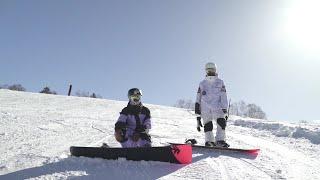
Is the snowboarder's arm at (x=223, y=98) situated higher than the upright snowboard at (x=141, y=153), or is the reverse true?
the snowboarder's arm at (x=223, y=98)

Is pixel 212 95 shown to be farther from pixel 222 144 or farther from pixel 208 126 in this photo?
pixel 222 144

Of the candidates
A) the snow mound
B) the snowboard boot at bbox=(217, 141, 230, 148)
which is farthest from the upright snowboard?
the snow mound

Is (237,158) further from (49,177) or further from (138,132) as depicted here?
(49,177)

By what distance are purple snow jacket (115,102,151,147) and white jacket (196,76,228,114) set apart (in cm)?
246

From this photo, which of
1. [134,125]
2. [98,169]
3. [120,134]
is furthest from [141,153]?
[134,125]

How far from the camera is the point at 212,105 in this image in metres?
11.3

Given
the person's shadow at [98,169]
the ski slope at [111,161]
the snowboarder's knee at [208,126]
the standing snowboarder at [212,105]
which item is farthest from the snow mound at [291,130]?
the person's shadow at [98,169]

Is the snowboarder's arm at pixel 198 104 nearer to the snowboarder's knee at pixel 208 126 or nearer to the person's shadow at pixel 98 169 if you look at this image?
the snowboarder's knee at pixel 208 126

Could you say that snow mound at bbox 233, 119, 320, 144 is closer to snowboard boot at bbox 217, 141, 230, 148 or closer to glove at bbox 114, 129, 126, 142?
snowboard boot at bbox 217, 141, 230, 148

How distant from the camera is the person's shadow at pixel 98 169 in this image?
6.89 meters

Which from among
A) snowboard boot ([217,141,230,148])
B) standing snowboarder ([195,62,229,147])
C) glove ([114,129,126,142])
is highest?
standing snowboarder ([195,62,229,147])

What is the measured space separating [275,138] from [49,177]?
10020mm

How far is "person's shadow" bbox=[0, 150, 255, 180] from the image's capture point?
689cm

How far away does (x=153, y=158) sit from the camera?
313 inches
